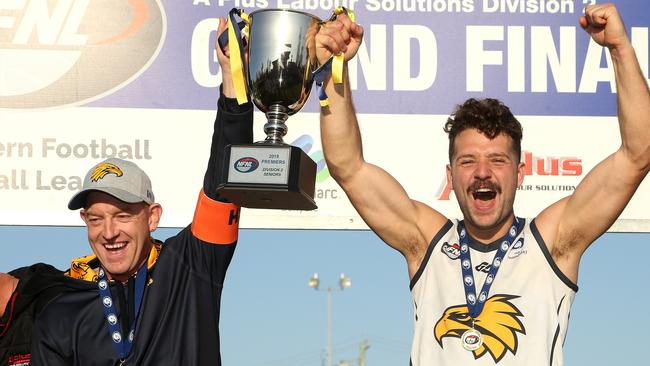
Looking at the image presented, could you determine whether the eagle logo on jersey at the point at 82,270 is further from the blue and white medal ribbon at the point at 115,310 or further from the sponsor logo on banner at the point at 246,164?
the sponsor logo on banner at the point at 246,164

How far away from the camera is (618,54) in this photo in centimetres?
427

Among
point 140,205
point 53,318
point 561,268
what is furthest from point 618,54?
point 53,318

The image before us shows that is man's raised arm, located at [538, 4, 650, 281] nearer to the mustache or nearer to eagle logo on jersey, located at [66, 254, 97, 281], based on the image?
the mustache

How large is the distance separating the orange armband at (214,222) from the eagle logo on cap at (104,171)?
33 cm

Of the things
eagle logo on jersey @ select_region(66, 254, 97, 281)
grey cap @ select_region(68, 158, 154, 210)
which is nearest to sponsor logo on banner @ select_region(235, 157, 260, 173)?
grey cap @ select_region(68, 158, 154, 210)

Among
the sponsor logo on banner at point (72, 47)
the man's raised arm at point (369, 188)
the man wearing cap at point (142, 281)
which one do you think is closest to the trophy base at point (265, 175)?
the man wearing cap at point (142, 281)

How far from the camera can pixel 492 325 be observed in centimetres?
441

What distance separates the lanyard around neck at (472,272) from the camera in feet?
14.5

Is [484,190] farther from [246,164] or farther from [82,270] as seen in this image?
[82,270]

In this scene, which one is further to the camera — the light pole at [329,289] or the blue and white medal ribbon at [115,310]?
the light pole at [329,289]

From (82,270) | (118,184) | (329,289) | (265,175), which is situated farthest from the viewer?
(329,289)

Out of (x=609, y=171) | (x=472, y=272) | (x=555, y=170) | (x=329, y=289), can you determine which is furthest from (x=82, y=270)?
(x=329, y=289)

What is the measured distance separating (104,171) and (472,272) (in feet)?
4.80

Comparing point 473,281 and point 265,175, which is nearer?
point 265,175
